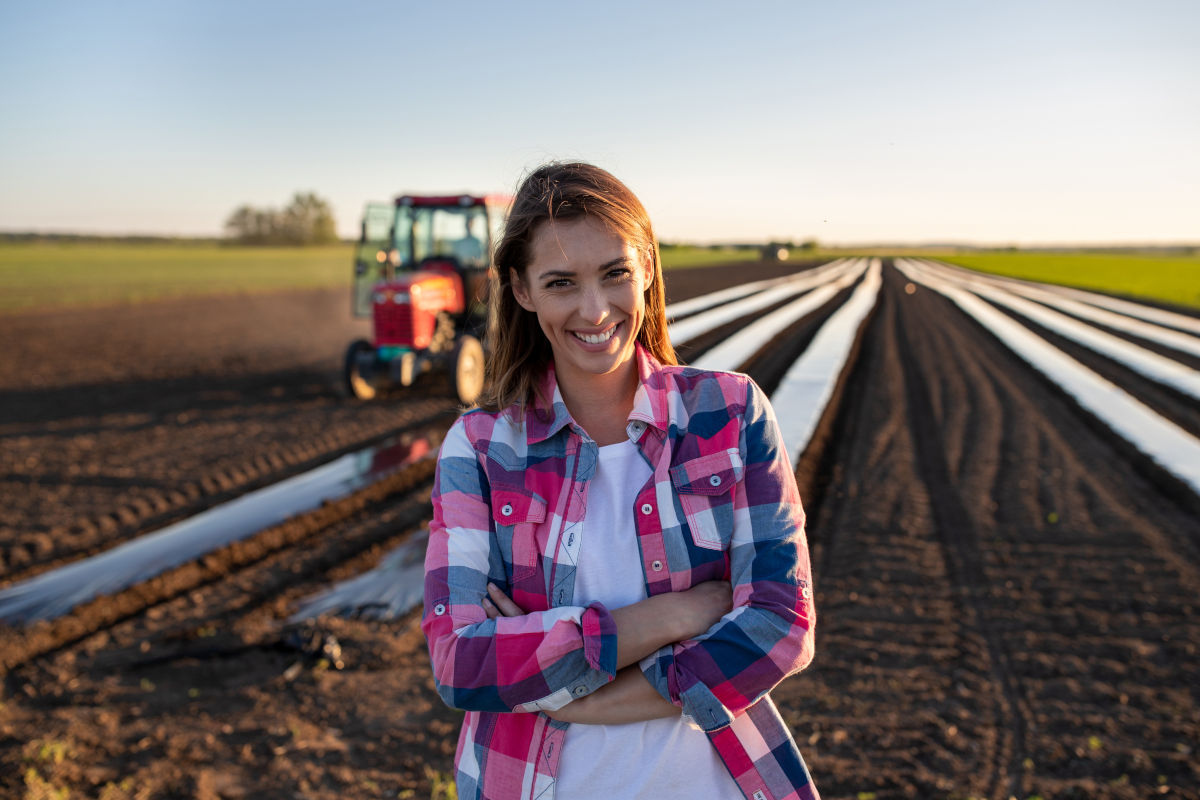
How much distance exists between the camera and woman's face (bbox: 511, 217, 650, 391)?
1431 millimetres

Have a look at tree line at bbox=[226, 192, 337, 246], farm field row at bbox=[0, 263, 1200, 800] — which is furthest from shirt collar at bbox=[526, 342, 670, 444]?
tree line at bbox=[226, 192, 337, 246]

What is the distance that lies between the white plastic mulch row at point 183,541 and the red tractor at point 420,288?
2610 millimetres

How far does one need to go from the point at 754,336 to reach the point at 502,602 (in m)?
14.1

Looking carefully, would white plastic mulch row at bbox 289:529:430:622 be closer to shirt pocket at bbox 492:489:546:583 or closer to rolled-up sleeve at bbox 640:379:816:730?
shirt pocket at bbox 492:489:546:583

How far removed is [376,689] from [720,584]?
9.35ft

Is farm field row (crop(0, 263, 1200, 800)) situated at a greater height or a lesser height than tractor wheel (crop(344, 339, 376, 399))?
lesser

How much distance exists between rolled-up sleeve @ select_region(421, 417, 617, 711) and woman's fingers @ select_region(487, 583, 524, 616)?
2cm

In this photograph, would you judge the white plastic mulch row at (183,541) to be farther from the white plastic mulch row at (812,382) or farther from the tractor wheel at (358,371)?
the white plastic mulch row at (812,382)

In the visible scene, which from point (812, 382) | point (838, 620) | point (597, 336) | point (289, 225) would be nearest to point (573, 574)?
point (597, 336)

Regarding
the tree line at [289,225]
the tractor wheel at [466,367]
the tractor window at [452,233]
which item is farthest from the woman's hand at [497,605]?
the tree line at [289,225]

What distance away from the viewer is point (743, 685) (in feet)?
4.48

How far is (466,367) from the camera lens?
960cm

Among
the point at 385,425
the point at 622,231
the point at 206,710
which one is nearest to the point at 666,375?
the point at 622,231

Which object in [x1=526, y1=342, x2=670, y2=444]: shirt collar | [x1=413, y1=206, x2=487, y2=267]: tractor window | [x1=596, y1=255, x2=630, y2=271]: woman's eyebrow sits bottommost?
[x1=526, y1=342, x2=670, y2=444]: shirt collar
